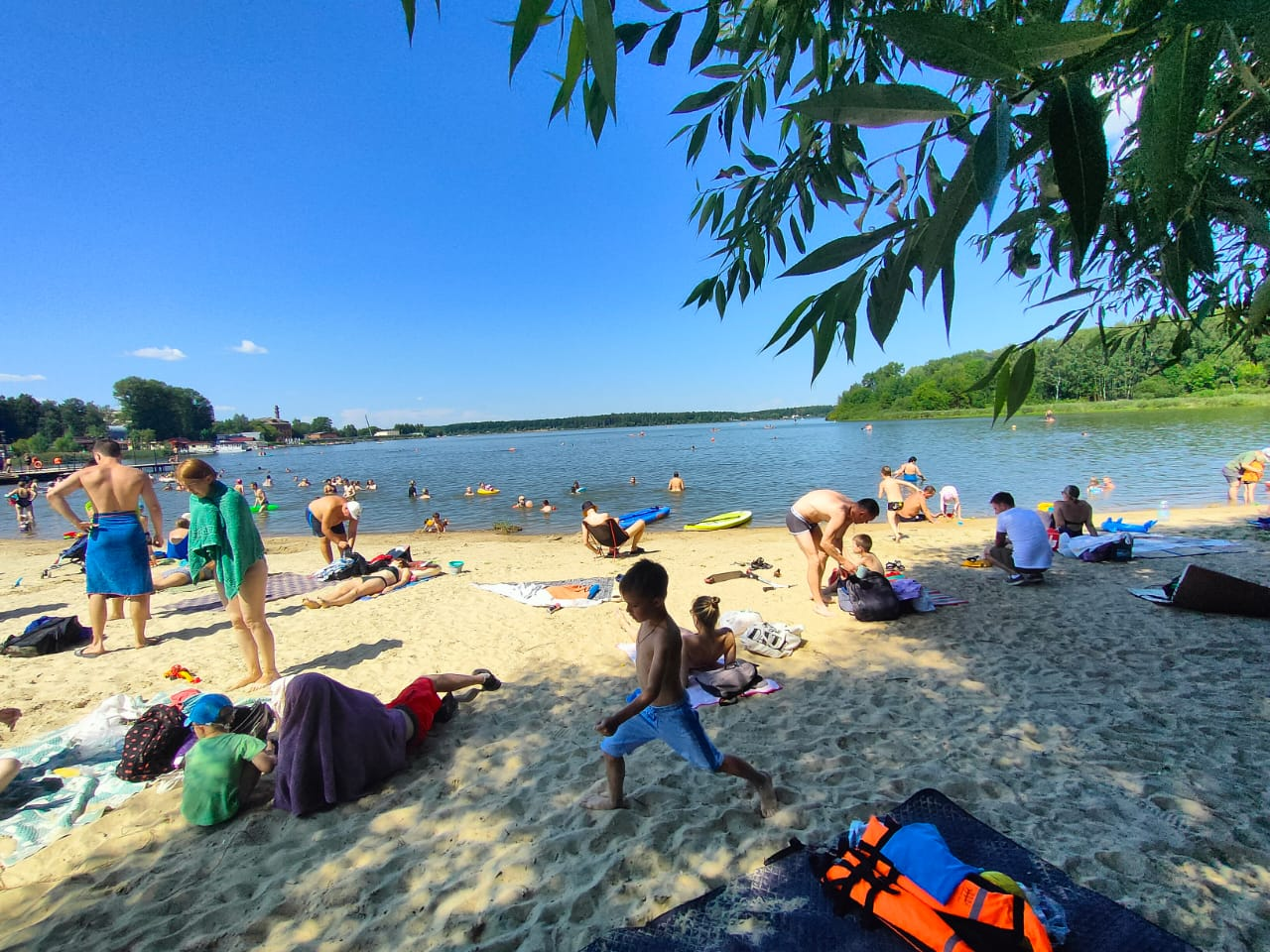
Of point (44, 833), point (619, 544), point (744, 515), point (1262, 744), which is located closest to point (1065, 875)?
point (1262, 744)

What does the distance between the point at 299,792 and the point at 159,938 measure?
2.47 ft

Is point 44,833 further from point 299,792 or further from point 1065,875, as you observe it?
point 1065,875

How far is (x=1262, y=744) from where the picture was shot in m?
2.95

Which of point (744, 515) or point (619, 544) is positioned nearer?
point (619, 544)

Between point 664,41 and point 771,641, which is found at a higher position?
point 664,41

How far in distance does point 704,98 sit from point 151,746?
→ 4.63m

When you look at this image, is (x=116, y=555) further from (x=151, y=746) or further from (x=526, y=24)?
(x=526, y=24)

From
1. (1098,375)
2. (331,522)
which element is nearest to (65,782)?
(331,522)

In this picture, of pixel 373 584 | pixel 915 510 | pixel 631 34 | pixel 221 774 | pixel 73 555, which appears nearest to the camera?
pixel 631 34

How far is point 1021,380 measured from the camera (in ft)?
4.08

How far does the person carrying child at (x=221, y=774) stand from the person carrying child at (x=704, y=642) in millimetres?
2803

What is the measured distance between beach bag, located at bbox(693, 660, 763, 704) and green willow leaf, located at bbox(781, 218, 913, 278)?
370 centimetres

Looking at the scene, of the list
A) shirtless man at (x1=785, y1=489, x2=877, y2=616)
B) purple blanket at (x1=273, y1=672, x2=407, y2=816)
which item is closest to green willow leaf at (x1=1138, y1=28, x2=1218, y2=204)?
purple blanket at (x1=273, y1=672, x2=407, y2=816)

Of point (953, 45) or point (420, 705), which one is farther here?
point (420, 705)
